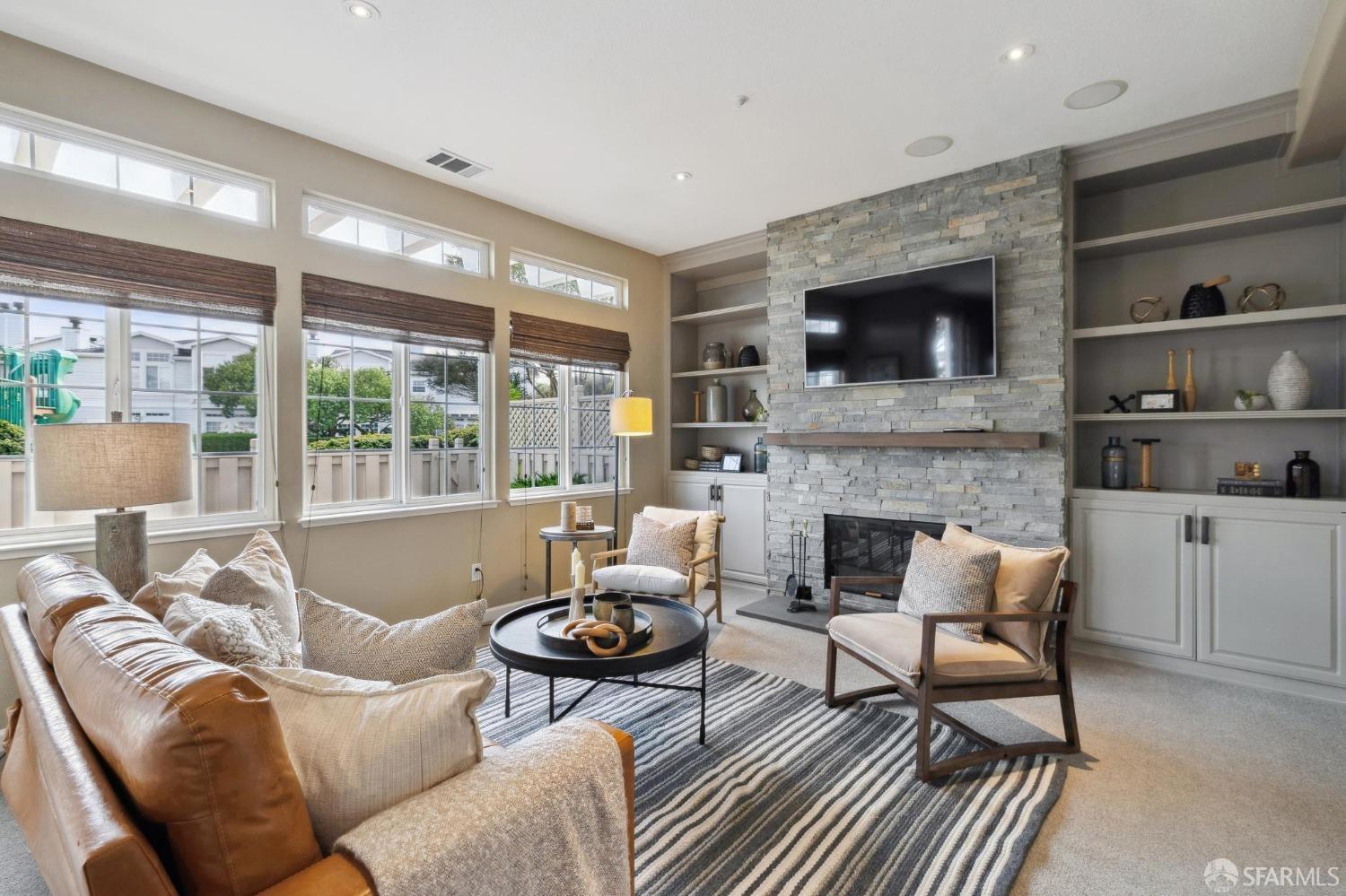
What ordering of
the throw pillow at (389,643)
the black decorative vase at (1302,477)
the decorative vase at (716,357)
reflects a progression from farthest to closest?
the decorative vase at (716,357)
the black decorative vase at (1302,477)
the throw pillow at (389,643)

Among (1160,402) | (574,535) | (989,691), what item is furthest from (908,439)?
(574,535)

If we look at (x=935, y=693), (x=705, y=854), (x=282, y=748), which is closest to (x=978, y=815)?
(x=935, y=693)

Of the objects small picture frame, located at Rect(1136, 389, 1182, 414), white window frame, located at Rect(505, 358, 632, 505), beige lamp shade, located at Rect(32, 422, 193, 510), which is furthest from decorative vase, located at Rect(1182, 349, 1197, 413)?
beige lamp shade, located at Rect(32, 422, 193, 510)

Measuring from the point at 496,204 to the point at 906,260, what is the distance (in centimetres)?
278

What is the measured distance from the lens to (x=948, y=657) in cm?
222

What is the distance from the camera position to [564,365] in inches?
187

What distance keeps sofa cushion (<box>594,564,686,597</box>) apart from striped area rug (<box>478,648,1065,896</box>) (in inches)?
28.9

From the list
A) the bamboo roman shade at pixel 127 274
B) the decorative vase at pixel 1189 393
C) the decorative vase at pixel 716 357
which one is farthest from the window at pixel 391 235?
the decorative vase at pixel 1189 393

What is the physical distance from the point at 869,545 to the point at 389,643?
133 inches

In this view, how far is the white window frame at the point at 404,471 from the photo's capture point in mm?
3324

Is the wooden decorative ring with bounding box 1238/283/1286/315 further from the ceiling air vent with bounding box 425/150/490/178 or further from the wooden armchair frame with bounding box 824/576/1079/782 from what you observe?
the ceiling air vent with bounding box 425/150/490/178

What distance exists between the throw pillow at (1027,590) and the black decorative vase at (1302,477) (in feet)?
5.55

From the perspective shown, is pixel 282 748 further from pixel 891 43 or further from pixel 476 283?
pixel 476 283

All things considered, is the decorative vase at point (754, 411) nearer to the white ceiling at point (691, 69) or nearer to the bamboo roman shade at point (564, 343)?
the bamboo roman shade at point (564, 343)
